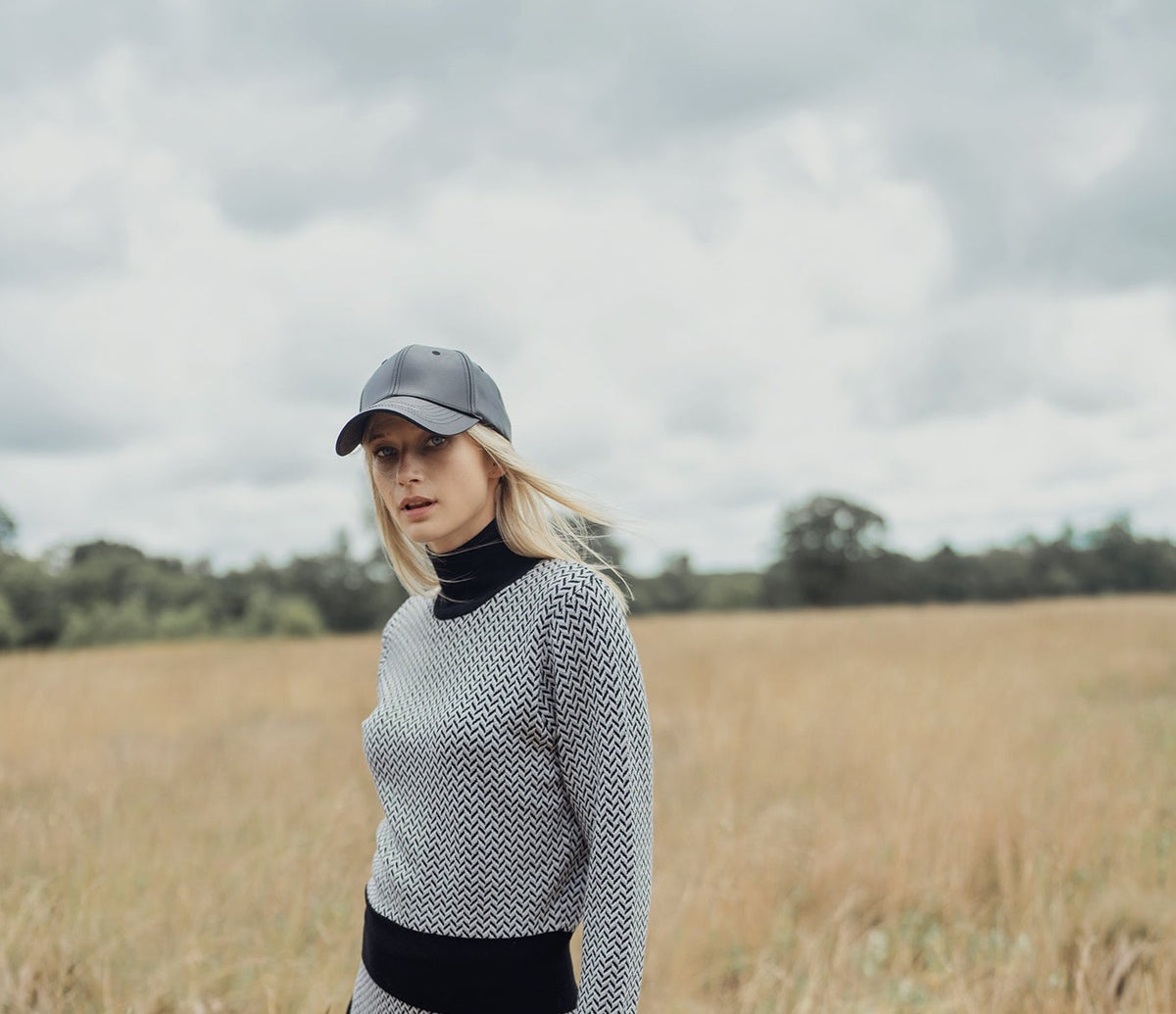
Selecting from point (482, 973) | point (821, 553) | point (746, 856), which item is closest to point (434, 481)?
point (482, 973)

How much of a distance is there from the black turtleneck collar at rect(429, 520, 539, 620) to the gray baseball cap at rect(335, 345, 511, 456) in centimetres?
20

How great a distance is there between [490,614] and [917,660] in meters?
8.92

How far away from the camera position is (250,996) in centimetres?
252

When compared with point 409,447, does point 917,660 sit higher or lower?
lower

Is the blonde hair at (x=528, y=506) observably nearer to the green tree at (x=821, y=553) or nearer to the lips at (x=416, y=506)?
A: the lips at (x=416, y=506)

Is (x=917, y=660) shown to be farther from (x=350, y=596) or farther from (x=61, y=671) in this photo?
(x=350, y=596)

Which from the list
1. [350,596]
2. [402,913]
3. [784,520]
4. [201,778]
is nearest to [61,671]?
[201,778]

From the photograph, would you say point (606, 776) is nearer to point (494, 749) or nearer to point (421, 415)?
point (494, 749)

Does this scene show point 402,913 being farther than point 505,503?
No

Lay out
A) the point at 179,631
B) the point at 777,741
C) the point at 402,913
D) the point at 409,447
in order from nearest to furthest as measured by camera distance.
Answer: the point at 402,913 → the point at 409,447 → the point at 777,741 → the point at 179,631

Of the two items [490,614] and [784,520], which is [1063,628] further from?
[784,520]

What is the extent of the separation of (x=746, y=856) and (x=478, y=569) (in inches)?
101

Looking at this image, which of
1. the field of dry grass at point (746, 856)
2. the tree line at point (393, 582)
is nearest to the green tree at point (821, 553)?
the tree line at point (393, 582)

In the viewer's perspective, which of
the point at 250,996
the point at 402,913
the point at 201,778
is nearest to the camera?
the point at 402,913
